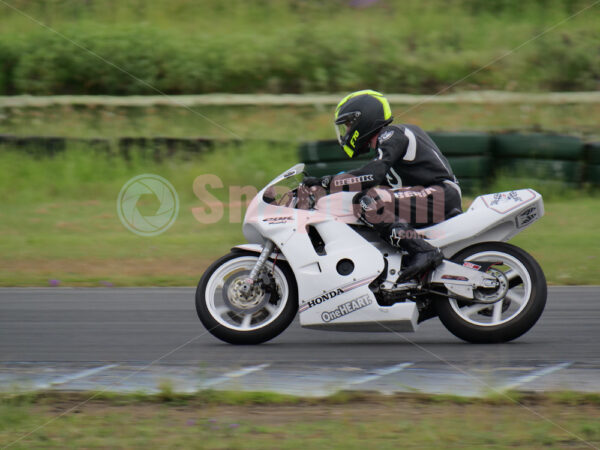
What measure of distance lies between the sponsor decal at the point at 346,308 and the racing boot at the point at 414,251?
0.99 ft

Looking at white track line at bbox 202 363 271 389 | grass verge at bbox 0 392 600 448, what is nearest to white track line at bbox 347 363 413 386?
grass verge at bbox 0 392 600 448

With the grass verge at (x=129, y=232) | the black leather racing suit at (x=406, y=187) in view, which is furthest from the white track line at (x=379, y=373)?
the grass verge at (x=129, y=232)

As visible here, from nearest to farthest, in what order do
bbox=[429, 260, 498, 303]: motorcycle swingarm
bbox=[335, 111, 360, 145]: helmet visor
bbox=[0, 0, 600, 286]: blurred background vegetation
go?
bbox=[429, 260, 498, 303]: motorcycle swingarm
bbox=[335, 111, 360, 145]: helmet visor
bbox=[0, 0, 600, 286]: blurred background vegetation

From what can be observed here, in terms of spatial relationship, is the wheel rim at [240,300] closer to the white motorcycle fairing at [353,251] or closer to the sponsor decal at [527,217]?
the white motorcycle fairing at [353,251]

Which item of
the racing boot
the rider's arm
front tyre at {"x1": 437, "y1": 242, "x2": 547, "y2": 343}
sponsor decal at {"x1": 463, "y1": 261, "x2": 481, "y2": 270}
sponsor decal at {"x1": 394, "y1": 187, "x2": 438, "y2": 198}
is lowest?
front tyre at {"x1": 437, "y1": 242, "x2": 547, "y2": 343}

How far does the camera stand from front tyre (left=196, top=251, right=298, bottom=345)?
6191mm

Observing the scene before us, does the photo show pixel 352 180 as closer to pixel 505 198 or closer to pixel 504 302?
pixel 505 198

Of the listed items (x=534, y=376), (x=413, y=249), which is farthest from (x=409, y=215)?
(x=534, y=376)

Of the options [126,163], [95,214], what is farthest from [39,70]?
[95,214]

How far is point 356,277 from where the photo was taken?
20.2 ft

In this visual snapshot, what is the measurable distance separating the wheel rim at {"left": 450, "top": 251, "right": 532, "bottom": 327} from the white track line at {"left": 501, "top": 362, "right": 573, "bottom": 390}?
64 centimetres

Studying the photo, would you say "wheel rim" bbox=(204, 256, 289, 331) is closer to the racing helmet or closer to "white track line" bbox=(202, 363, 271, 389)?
"white track line" bbox=(202, 363, 271, 389)
